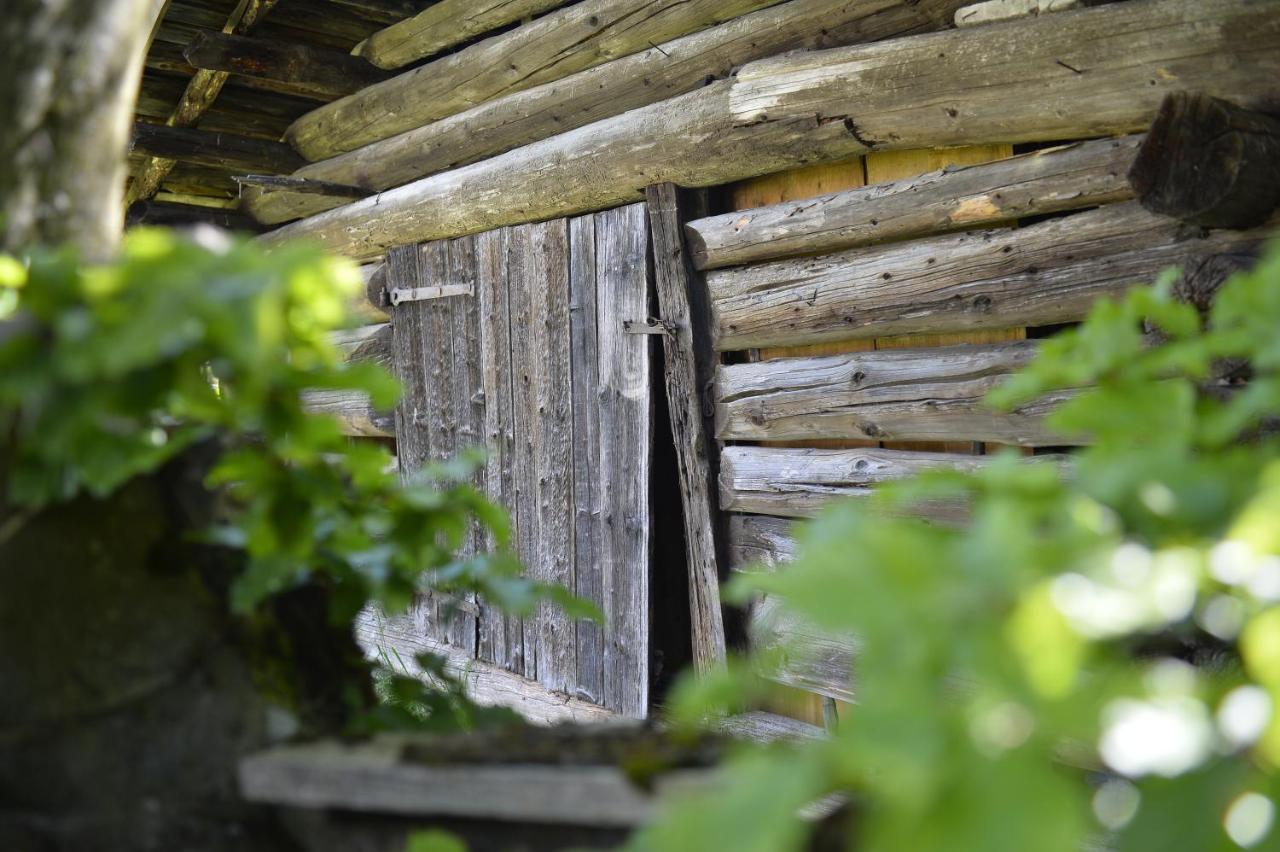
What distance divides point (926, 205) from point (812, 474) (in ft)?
3.22

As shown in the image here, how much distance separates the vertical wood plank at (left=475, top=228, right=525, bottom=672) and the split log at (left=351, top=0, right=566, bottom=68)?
0.96 m

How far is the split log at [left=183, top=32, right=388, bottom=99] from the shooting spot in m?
5.48

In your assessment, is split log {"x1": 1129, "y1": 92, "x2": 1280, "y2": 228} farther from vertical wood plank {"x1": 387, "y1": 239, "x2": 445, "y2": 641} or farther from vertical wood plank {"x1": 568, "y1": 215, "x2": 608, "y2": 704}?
vertical wood plank {"x1": 387, "y1": 239, "x2": 445, "y2": 641}

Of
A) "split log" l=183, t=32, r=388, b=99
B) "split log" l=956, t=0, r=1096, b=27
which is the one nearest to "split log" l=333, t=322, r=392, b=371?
"split log" l=183, t=32, r=388, b=99

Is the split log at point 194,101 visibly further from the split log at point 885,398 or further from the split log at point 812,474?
the split log at point 812,474

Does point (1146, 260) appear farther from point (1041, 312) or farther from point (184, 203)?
point (184, 203)

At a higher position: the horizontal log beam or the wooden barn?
the horizontal log beam

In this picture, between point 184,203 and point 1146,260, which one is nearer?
point 1146,260

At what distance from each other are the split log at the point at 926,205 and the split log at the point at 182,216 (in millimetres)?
4199

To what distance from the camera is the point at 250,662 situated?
1289mm

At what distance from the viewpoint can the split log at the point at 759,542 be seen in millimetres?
4035

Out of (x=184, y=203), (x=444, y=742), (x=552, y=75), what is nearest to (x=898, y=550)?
(x=444, y=742)

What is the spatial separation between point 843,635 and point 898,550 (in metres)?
3.03

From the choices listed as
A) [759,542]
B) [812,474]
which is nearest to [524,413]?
[759,542]
